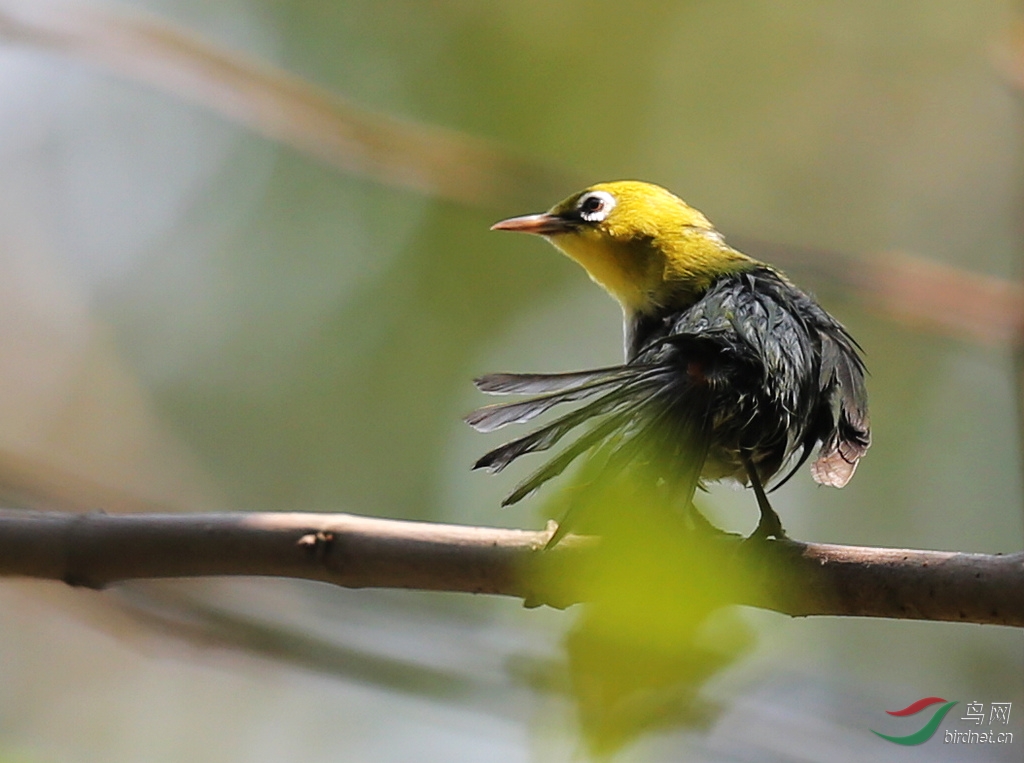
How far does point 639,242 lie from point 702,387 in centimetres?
130

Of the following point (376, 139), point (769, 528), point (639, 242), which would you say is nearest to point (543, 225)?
point (639, 242)

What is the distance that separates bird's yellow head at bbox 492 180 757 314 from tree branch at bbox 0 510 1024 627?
53.9 inches

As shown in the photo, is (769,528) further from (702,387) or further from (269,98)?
(269,98)

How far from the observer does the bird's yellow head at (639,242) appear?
3520 millimetres

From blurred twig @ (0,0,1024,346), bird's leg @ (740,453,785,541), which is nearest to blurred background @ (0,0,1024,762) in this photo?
blurred twig @ (0,0,1024,346)

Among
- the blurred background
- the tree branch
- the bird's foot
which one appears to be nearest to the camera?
the tree branch

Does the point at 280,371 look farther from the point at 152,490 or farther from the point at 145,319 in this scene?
the point at 152,490

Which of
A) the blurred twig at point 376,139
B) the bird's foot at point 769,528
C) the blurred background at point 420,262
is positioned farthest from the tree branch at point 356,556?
the blurred background at point 420,262

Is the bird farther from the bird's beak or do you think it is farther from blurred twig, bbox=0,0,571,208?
blurred twig, bbox=0,0,571,208

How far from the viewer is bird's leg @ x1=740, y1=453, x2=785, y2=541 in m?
2.49

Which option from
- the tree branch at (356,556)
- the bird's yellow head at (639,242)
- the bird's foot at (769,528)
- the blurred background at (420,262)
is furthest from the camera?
the blurred background at (420,262)

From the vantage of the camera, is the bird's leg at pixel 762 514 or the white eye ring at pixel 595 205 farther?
the white eye ring at pixel 595 205

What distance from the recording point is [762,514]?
2.66 meters

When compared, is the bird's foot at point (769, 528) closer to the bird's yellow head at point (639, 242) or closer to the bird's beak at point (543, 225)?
the bird's yellow head at point (639, 242)
